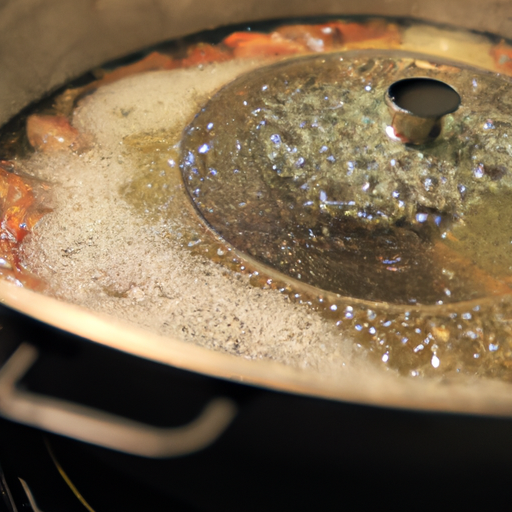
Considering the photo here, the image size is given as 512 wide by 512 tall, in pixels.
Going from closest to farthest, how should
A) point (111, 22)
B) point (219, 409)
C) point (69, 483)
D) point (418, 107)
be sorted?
1. point (219, 409)
2. point (69, 483)
3. point (418, 107)
4. point (111, 22)

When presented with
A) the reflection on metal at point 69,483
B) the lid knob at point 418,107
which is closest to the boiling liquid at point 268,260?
the lid knob at point 418,107

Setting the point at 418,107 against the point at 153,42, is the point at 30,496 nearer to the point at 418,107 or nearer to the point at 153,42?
the point at 418,107

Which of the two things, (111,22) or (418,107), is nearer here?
(418,107)

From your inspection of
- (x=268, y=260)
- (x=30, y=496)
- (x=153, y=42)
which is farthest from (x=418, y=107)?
(x=30, y=496)

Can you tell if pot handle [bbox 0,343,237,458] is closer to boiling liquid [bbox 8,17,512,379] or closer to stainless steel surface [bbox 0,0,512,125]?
boiling liquid [bbox 8,17,512,379]

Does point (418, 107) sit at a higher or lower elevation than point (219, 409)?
higher

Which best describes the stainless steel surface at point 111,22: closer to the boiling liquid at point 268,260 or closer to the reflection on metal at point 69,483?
A: the boiling liquid at point 268,260
